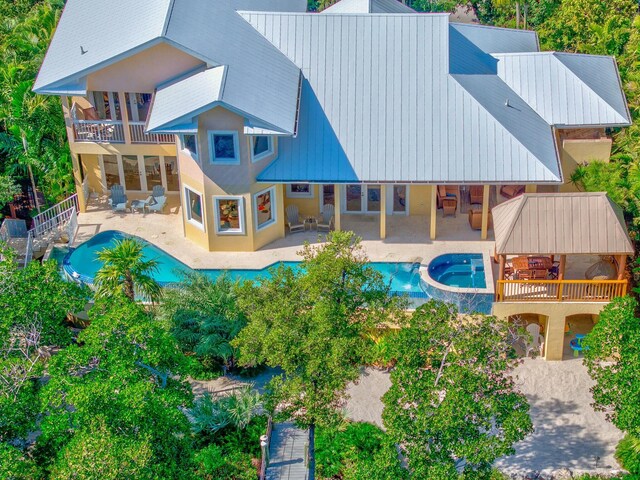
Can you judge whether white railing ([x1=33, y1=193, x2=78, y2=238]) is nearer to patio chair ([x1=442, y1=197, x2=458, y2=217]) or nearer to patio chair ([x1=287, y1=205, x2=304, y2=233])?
patio chair ([x1=287, y1=205, x2=304, y2=233])

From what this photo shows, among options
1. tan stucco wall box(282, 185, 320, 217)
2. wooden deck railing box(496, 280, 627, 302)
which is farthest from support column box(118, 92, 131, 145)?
wooden deck railing box(496, 280, 627, 302)

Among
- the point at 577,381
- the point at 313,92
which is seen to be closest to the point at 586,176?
the point at 577,381

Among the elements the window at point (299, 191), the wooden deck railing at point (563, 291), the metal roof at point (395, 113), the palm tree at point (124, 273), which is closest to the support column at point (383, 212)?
the metal roof at point (395, 113)

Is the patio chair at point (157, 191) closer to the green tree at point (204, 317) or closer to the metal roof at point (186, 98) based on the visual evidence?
the metal roof at point (186, 98)

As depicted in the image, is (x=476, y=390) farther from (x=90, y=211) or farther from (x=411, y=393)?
(x=90, y=211)

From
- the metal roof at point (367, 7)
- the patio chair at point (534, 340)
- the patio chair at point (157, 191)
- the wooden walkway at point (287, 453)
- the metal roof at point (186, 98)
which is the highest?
the metal roof at point (367, 7)
